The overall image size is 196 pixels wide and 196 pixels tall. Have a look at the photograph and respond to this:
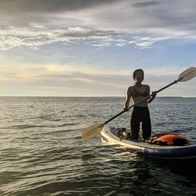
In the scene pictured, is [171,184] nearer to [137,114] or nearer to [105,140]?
[137,114]

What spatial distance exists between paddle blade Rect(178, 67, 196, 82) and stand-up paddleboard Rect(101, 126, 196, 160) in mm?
2720

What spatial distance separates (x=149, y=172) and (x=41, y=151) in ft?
16.3

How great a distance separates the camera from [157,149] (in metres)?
9.03

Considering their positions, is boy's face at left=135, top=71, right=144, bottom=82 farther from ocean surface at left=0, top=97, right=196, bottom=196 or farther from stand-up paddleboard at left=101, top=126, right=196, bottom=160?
ocean surface at left=0, top=97, right=196, bottom=196

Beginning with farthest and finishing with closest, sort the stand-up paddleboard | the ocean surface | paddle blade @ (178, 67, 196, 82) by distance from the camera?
paddle blade @ (178, 67, 196, 82) → the stand-up paddleboard → the ocean surface

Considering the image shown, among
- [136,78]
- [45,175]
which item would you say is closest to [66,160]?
[45,175]

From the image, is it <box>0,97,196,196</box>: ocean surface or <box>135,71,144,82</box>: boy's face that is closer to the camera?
<box>0,97,196,196</box>: ocean surface

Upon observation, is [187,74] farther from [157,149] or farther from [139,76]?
[157,149]

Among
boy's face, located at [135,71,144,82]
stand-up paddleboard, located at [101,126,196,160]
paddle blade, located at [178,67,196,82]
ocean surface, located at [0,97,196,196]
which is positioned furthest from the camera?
paddle blade, located at [178,67,196,82]

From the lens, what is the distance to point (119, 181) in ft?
24.9

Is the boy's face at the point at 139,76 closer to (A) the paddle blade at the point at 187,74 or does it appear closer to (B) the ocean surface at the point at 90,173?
(A) the paddle blade at the point at 187,74

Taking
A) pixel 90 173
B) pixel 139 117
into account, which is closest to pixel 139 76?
pixel 139 117

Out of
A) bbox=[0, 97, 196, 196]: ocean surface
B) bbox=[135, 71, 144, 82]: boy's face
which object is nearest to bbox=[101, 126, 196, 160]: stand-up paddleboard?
bbox=[0, 97, 196, 196]: ocean surface

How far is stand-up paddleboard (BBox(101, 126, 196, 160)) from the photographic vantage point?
8.14m
